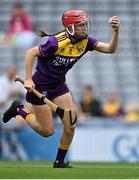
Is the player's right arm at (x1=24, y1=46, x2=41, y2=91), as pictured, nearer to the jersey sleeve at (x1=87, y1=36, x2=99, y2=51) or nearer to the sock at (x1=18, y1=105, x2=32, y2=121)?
the jersey sleeve at (x1=87, y1=36, x2=99, y2=51)

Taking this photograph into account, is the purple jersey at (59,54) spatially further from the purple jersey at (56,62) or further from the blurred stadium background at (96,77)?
the blurred stadium background at (96,77)

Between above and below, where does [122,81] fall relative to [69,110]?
below

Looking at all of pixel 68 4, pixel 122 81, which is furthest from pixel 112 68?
pixel 68 4

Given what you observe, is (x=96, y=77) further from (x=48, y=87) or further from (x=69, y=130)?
(x=69, y=130)

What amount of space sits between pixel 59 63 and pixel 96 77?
10165mm

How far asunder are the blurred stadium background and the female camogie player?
5125mm

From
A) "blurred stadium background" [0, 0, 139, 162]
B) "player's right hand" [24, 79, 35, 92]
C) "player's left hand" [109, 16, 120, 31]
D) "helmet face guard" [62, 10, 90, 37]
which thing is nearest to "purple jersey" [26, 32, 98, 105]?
"helmet face guard" [62, 10, 90, 37]

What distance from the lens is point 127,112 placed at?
1827 centimetres

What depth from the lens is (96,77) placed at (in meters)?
21.6

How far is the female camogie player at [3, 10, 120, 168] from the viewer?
11.4 meters

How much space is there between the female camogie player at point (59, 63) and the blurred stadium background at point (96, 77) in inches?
202

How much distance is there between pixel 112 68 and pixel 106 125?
5.06 meters

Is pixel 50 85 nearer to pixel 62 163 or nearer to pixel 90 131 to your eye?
pixel 62 163

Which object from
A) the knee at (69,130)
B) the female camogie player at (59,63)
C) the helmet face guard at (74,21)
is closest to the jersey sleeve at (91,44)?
the female camogie player at (59,63)
